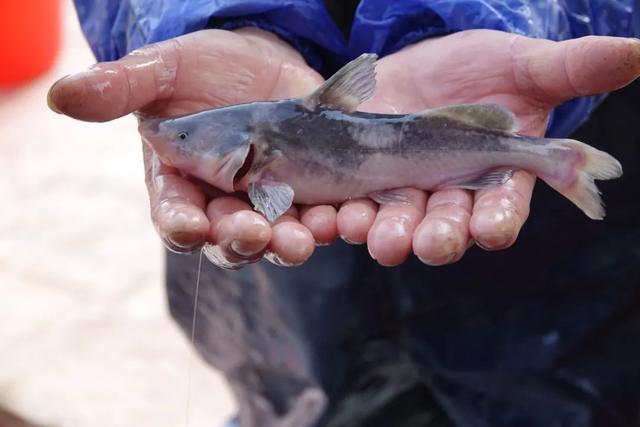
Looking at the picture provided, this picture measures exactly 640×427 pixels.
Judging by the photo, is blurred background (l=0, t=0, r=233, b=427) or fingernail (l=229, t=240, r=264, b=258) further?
blurred background (l=0, t=0, r=233, b=427)

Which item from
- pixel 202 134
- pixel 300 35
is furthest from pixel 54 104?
pixel 300 35

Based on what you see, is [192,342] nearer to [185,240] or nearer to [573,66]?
[185,240]

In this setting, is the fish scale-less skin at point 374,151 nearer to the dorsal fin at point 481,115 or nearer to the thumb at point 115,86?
the dorsal fin at point 481,115

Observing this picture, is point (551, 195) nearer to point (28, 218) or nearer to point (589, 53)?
point (589, 53)

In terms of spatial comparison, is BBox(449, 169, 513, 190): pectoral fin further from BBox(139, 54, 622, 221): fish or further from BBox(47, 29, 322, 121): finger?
BBox(47, 29, 322, 121): finger

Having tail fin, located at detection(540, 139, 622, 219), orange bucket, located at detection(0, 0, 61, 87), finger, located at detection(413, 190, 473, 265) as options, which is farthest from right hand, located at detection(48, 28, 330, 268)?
orange bucket, located at detection(0, 0, 61, 87)

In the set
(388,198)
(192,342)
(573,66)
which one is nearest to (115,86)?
(388,198)
